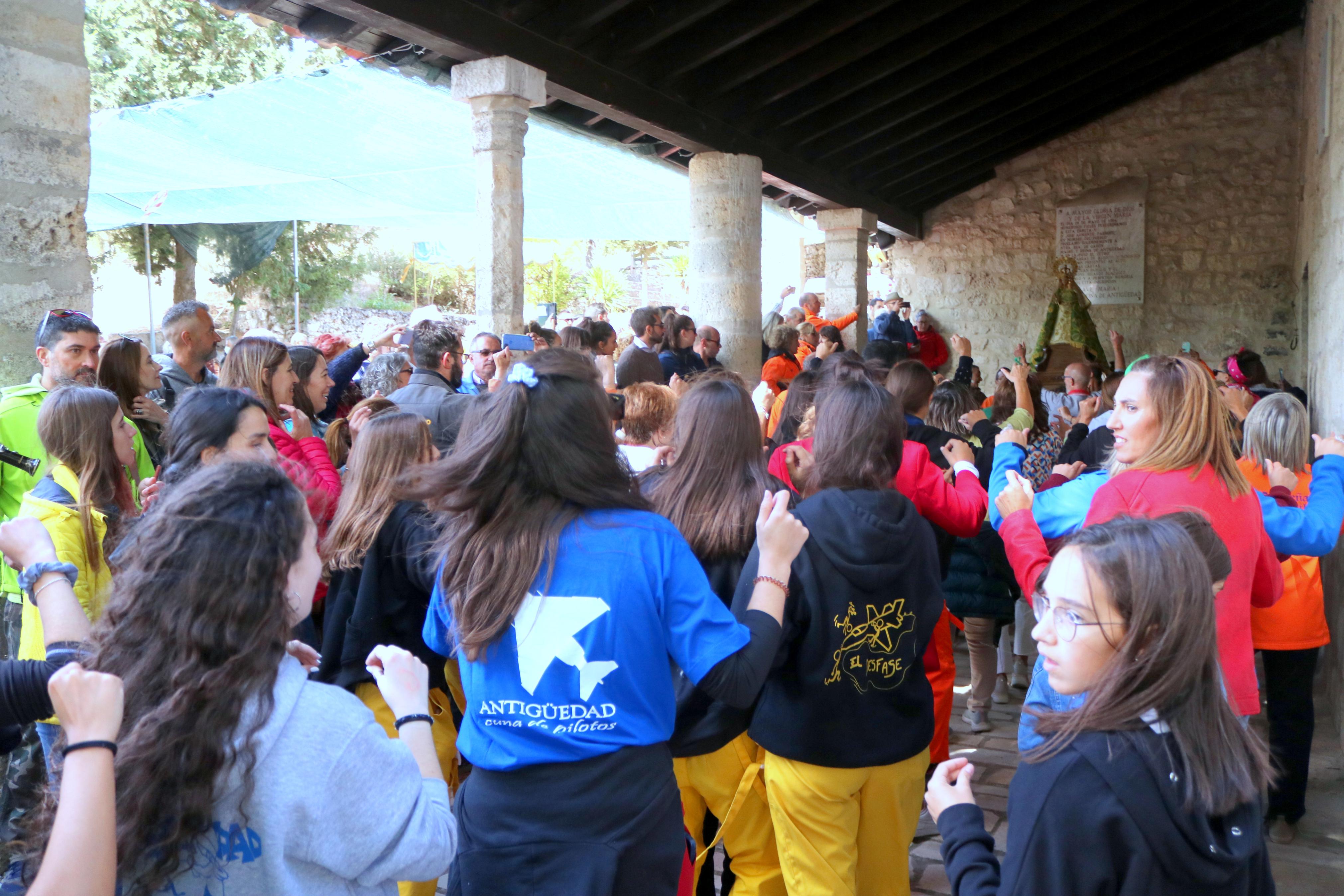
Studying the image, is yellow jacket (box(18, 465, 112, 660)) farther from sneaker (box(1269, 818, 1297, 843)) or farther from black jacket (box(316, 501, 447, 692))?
sneaker (box(1269, 818, 1297, 843))

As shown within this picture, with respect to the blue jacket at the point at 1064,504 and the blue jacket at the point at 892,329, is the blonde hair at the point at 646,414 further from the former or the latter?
the blue jacket at the point at 892,329

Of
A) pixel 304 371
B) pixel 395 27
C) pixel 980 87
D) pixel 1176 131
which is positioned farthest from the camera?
pixel 1176 131

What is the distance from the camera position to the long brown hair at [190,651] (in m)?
1.12

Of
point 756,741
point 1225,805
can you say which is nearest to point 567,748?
point 756,741

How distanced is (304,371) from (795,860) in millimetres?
2714

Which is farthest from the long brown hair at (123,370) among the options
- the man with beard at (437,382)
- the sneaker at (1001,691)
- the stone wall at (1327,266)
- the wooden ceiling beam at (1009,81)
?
the wooden ceiling beam at (1009,81)

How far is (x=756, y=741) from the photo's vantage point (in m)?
2.24

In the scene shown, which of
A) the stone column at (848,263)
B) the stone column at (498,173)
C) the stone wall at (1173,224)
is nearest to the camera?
the stone column at (498,173)

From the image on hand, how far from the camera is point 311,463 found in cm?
314

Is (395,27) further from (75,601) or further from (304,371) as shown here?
(75,601)

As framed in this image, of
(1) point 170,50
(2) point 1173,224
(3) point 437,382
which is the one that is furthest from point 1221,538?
(1) point 170,50

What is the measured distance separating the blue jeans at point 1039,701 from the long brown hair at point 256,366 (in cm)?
249

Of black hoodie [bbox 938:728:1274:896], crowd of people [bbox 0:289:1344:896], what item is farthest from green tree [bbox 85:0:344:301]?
black hoodie [bbox 938:728:1274:896]

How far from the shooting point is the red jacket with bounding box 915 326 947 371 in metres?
12.1
